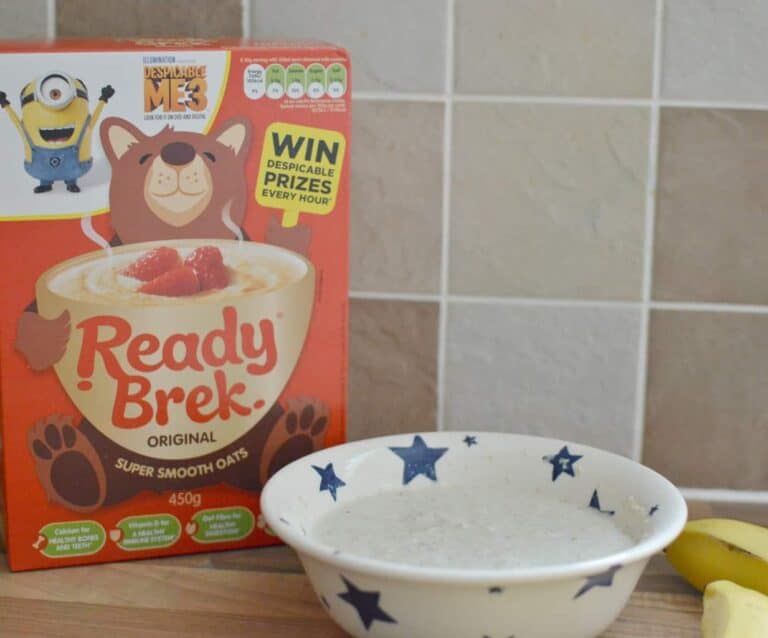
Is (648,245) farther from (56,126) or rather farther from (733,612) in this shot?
(56,126)

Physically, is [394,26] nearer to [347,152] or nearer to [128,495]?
[347,152]

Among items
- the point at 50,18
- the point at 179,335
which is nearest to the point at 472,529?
the point at 179,335

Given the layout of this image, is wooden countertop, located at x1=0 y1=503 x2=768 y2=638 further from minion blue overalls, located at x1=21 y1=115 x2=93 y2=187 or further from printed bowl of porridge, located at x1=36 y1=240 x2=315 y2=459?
minion blue overalls, located at x1=21 y1=115 x2=93 y2=187

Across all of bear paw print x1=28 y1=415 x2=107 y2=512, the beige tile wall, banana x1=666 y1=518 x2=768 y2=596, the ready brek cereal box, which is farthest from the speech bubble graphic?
banana x1=666 y1=518 x2=768 y2=596

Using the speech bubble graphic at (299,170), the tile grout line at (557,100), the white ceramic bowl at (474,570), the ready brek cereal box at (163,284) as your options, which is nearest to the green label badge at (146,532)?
the ready brek cereal box at (163,284)

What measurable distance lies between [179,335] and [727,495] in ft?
1.64

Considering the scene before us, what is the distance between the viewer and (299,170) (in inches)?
34.6

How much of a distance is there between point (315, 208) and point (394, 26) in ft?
0.61

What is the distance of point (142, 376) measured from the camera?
87cm

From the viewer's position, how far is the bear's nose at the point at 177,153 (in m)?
0.85

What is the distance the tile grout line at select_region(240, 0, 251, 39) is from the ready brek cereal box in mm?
86

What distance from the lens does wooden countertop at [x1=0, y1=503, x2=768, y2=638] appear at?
0.82m

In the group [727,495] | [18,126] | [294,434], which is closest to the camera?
[18,126]

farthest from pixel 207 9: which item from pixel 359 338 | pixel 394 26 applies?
pixel 359 338
